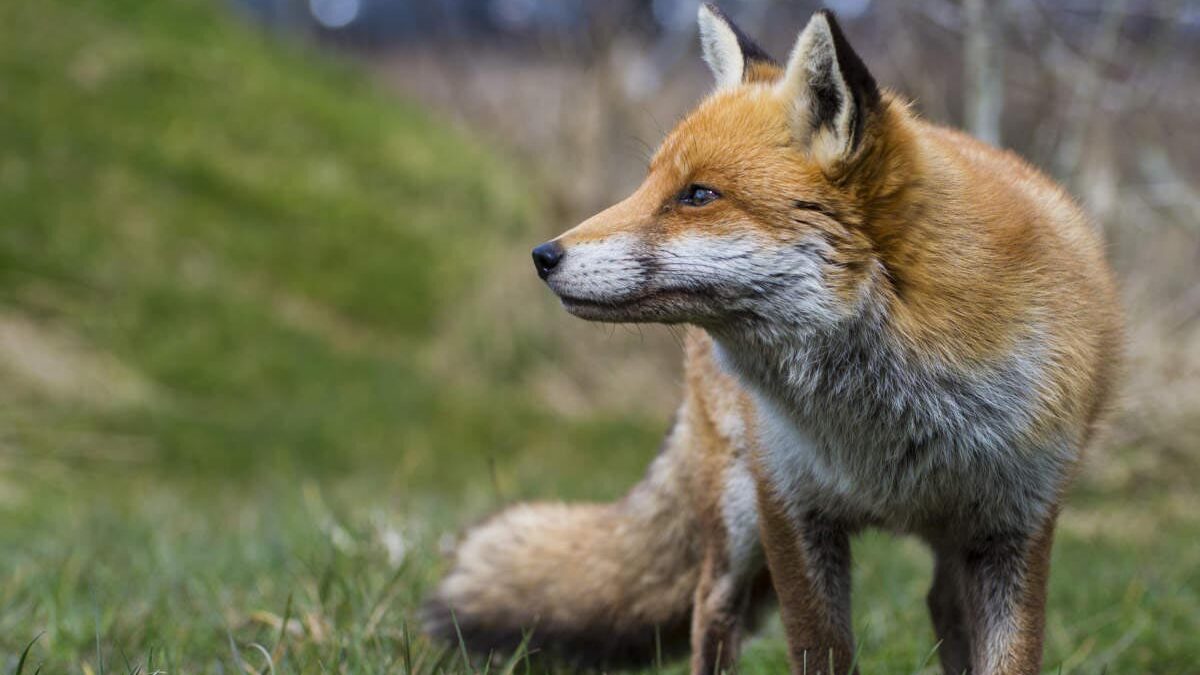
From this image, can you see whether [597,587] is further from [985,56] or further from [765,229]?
[985,56]

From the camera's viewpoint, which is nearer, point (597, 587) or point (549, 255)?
point (549, 255)

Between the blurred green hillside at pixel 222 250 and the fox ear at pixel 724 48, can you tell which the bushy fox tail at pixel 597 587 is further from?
the blurred green hillside at pixel 222 250

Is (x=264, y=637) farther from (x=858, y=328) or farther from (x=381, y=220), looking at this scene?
(x=381, y=220)

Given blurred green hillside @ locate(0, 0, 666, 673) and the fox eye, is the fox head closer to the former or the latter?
the fox eye

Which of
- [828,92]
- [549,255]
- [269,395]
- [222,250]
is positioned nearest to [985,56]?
[828,92]

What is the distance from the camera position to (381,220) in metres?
14.2

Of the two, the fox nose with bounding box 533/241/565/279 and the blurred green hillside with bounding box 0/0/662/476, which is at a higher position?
the fox nose with bounding box 533/241/565/279

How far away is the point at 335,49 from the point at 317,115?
450 cm

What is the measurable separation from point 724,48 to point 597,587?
1792mm

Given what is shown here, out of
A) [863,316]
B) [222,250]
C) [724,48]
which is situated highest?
[724,48]

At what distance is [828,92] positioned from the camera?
3.06m

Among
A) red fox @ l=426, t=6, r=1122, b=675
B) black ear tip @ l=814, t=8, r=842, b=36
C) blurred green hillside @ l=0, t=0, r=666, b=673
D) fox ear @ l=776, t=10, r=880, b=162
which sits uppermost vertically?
black ear tip @ l=814, t=8, r=842, b=36

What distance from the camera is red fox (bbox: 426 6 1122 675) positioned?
9.88ft

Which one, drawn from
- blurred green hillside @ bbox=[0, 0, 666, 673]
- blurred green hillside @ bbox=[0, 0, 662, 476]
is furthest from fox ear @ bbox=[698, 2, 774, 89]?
blurred green hillside @ bbox=[0, 0, 662, 476]
